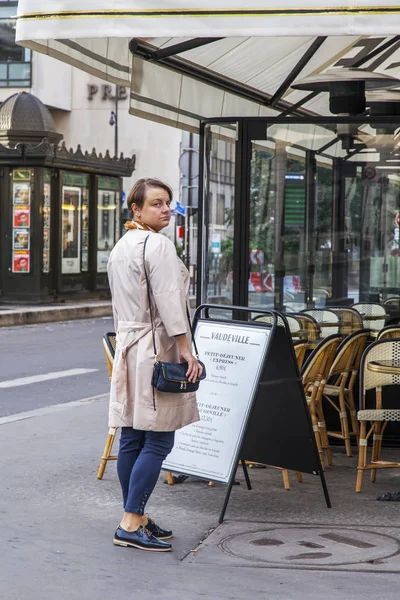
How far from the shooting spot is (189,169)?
106 ft

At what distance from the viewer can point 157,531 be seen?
5.50 m

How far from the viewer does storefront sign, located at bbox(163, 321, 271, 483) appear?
19.6 feet

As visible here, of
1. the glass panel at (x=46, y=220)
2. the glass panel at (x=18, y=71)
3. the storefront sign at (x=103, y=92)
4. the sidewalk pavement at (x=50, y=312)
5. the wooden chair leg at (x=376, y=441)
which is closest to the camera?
the wooden chair leg at (x=376, y=441)

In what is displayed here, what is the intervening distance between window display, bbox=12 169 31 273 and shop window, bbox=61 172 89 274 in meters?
1.11

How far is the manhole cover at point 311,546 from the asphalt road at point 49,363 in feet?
16.8

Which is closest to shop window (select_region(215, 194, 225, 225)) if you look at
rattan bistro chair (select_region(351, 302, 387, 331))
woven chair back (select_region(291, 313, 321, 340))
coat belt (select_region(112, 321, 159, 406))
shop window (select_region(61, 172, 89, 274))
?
woven chair back (select_region(291, 313, 321, 340))

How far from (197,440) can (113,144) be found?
38.3 metres

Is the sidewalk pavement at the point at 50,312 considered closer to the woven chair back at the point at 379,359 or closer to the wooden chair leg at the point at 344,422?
the wooden chair leg at the point at 344,422

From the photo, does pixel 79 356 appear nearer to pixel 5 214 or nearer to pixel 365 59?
pixel 365 59

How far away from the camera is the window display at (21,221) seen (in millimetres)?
24484

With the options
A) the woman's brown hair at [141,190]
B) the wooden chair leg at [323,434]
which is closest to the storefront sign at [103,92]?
the wooden chair leg at [323,434]

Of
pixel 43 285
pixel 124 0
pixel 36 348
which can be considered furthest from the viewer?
pixel 43 285

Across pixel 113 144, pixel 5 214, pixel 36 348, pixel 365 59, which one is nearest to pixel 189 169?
pixel 5 214

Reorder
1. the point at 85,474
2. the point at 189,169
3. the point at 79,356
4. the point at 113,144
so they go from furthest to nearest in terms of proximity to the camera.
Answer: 1. the point at 113,144
2. the point at 189,169
3. the point at 79,356
4. the point at 85,474
